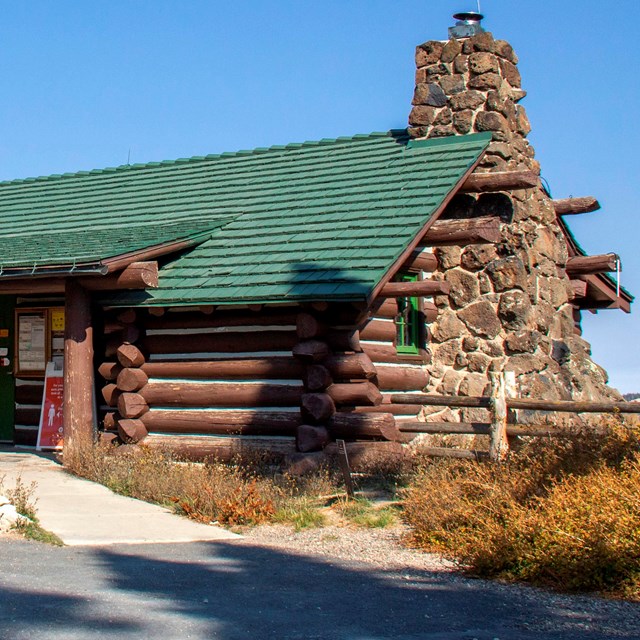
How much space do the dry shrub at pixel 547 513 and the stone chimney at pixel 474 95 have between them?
748 cm

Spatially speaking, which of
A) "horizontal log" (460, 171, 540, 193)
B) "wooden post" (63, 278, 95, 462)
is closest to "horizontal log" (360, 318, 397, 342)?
"horizontal log" (460, 171, 540, 193)

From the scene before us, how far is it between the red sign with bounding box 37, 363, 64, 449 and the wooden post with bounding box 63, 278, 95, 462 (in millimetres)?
1589

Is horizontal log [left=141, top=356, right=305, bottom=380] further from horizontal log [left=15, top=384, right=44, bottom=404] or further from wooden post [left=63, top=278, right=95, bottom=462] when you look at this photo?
horizontal log [left=15, top=384, right=44, bottom=404]

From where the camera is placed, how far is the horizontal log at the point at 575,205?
18.0 m

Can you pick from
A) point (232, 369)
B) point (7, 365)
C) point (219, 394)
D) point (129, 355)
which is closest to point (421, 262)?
point (232, 369)

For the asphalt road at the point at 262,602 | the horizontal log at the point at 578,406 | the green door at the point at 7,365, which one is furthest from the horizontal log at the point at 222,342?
the asphalt road at the point at 262,602

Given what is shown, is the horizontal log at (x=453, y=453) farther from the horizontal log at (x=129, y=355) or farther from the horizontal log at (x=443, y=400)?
the horizontal log at (x=129, y=355)

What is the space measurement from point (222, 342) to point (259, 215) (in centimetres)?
259

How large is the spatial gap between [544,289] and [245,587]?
34.7 ft

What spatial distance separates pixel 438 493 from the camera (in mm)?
9695

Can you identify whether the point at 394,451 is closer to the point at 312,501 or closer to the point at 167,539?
the point at 312,501

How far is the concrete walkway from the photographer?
9.65 m

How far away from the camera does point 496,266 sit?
53.4ft

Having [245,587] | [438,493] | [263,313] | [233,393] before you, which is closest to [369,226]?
[263,313]
